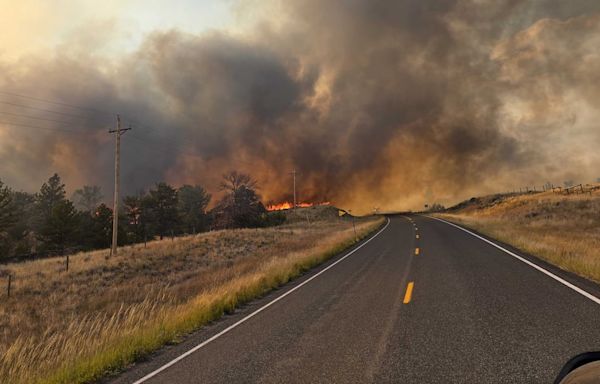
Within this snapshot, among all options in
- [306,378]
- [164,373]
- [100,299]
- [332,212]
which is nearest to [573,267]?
[306,378]

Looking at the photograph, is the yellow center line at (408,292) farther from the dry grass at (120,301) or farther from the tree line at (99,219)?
the tree line at (99,219)

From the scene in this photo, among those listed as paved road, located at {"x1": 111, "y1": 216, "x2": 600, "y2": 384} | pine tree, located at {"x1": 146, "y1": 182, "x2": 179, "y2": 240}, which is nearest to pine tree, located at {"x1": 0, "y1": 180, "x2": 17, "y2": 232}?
pine tree, located at {"x1": 146, "y1": 182, "x2": 179, "y2": 240}

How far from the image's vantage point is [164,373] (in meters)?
5.43

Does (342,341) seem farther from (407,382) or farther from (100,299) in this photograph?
(100,299)

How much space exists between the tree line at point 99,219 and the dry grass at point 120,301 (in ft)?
46.1

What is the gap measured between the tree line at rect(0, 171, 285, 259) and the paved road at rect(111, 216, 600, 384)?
33726mm

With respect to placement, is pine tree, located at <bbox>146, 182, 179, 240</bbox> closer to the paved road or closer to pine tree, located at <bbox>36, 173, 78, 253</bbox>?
pine tree, located at <bbox>36, 173, 78, 253</bbox>

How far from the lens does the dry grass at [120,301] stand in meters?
6.21

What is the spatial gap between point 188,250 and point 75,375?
24.7 metres

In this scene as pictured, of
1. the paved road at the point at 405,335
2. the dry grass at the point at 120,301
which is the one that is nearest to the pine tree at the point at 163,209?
the dry grass at the point at 120,301

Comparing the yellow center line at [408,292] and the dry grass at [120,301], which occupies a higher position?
the yellow center line at [408,292]

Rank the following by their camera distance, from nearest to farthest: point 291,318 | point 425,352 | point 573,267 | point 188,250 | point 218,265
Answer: point 425,352
point 291,318
point 573,267
point 218,265
point 188,250

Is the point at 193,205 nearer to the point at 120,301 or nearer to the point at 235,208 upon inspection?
the point at 235,208

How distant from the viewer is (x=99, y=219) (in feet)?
170
